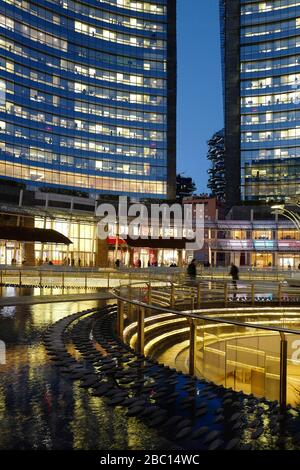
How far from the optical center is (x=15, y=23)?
248 feet

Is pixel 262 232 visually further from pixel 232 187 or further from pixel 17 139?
pixel 17 139

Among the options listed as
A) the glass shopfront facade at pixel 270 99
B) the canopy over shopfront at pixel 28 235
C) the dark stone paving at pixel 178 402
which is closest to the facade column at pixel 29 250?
the canopy over shopfront at pixel 28 235

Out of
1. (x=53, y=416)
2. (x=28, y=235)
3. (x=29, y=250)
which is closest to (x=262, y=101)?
(x=29, y=250)

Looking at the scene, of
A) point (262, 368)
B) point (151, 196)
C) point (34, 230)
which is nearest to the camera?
point (262, 368)

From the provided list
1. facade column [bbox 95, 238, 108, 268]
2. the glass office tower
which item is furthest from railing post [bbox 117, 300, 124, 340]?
the glass office tower

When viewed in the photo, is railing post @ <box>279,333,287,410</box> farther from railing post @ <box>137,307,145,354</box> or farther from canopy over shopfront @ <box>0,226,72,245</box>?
canopy over shopfront @ <box>0,226,72,245</box>

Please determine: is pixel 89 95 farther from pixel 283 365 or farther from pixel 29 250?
pixel 283 365

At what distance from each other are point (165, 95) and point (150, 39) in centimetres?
1207

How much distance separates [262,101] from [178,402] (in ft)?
325

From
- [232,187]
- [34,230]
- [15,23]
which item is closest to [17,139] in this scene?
[15,23]

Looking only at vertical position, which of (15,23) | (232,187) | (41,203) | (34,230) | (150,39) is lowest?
(34,230)

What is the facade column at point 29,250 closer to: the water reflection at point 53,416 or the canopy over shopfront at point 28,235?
the canopy over shopfront at point 28,235

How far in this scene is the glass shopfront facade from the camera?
310ft
